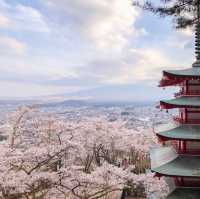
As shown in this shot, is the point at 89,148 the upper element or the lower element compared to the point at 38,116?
lower

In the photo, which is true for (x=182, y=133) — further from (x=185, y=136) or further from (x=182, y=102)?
(x=182, y=102)

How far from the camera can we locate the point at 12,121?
36.6 meters

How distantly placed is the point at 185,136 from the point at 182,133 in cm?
25

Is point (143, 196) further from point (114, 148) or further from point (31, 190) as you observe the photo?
point (31, 190)

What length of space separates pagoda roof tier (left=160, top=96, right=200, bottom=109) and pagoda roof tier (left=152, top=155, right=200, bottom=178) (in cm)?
182

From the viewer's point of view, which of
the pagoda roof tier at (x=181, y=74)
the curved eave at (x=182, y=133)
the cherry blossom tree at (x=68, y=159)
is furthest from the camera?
the cherry blossom tree at (x=68, y=159)

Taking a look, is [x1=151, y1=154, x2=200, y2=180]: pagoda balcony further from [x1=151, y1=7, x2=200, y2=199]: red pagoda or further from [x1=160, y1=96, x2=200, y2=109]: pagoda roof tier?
[x1=160, y1=96, x2=200, y2=109]: pagoda roof tier

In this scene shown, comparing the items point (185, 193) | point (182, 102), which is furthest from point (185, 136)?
point (185, 193)

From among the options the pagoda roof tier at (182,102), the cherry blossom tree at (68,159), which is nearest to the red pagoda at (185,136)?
the pagoda roof tier at (182,102)

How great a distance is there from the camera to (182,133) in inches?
577

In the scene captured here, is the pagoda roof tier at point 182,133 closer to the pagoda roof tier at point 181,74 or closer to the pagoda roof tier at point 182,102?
the pagoda roof tier at point 182,102

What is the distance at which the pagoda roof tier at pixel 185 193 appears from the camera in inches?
564

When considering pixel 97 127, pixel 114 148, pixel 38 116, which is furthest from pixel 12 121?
pixel 114 148

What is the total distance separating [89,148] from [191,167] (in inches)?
985
